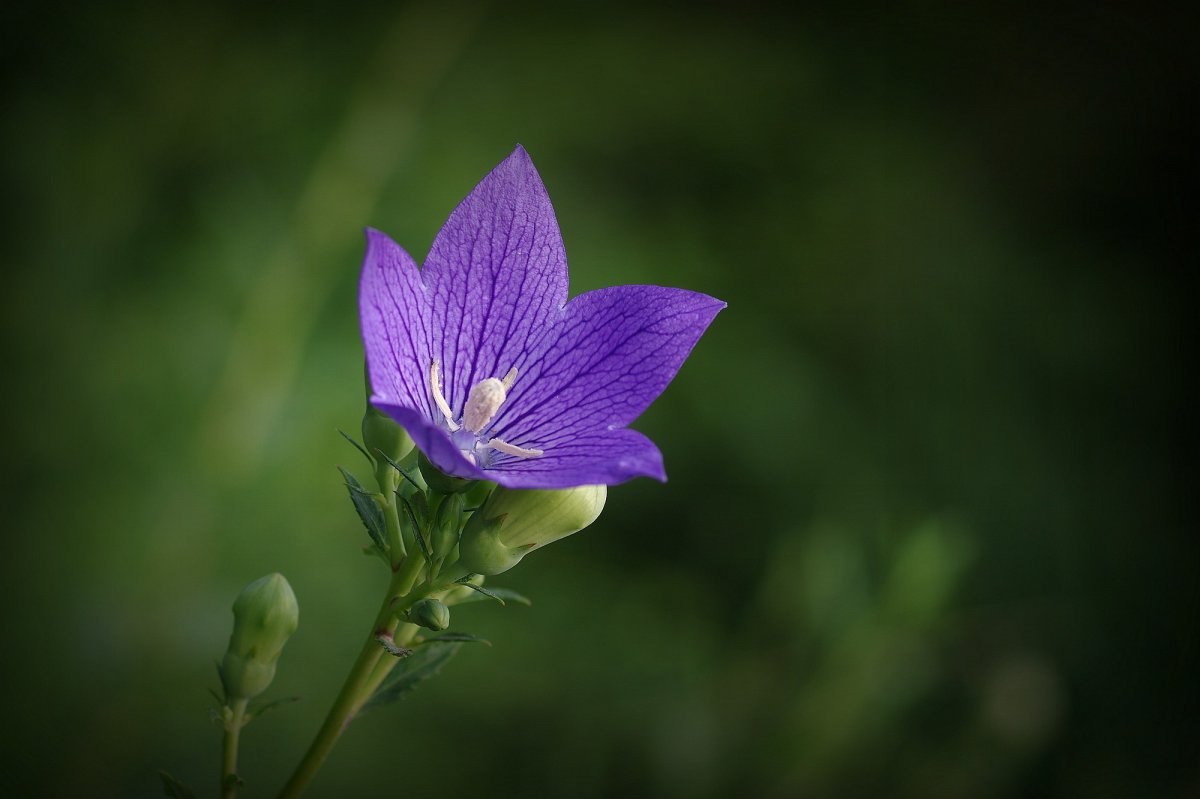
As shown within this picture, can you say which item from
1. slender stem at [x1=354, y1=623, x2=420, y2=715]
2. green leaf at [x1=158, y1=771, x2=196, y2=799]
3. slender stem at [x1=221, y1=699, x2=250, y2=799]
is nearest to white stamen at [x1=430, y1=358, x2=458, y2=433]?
slender stem at [x1=354, y1=623, x2=420, y2=715]

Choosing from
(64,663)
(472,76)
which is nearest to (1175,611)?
(472,76)

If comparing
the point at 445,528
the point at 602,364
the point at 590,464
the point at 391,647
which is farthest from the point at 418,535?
the point at 602,364

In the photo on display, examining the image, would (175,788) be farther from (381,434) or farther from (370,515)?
(381,434)

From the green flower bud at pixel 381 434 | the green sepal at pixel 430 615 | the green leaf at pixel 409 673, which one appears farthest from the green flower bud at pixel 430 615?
the green flower bud at pixel 381 434

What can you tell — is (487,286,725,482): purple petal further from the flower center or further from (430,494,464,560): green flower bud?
(430,494,464,560): green flower bud

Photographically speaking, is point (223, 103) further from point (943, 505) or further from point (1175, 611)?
point (1175, 611)

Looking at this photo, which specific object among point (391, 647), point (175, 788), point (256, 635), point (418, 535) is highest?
point (418, 535)
